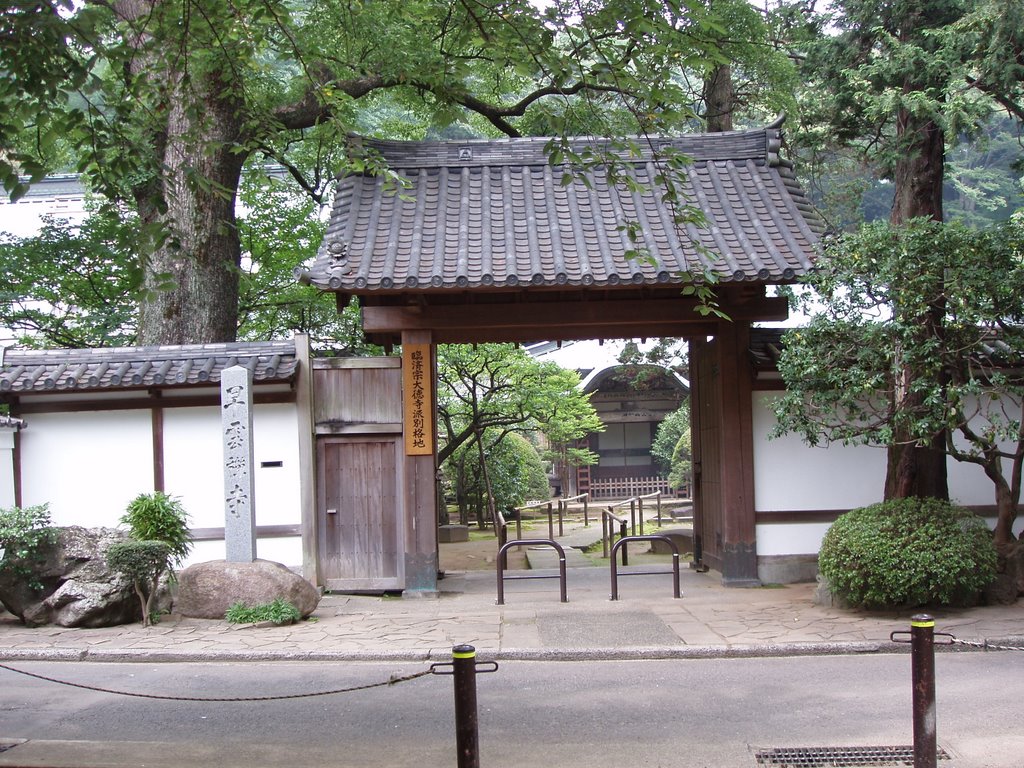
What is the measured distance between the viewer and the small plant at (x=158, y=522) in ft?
35.5

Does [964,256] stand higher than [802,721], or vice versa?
[964,256]

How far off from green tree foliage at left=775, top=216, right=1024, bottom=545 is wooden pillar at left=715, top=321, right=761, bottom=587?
1.63 meters

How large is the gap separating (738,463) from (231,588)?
21.9 ft

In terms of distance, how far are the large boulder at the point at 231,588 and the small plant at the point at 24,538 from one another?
155 cm

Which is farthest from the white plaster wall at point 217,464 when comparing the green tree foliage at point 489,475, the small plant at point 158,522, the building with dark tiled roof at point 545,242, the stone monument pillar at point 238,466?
the green tree foliage at point 489,475

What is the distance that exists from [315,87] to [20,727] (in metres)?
5.38

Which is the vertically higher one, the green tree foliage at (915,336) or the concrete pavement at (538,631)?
the green tree foliage at (915,336)

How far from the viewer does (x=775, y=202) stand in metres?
13.1

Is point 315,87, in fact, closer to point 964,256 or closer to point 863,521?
point 964,256

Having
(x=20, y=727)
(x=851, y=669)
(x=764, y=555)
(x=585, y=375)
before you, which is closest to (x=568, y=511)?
(x=585, y=375)

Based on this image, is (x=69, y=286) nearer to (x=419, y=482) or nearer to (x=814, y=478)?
(x=419, y=482)

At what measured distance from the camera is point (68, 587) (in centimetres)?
1023

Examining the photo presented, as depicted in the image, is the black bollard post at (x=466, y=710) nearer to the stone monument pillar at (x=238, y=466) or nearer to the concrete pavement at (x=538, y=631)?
the concrete pavement at (x=538, y=631)

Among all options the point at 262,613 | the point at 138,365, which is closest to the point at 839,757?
the point at 262,613
